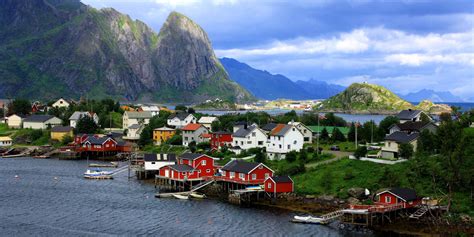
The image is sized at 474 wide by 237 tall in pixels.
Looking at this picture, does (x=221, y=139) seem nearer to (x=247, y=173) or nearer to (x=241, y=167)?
(x=241, y=167)

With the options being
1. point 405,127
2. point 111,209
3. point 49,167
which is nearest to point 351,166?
point 405,127

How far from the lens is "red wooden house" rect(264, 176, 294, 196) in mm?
65812

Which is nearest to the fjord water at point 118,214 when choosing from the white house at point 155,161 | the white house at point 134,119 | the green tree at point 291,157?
the white house at point 155,161

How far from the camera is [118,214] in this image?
197 ft

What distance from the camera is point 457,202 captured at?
55.8m

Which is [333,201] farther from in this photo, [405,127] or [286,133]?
[405,127]

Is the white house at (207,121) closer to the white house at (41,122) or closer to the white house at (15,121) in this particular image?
the white house at (41,122)

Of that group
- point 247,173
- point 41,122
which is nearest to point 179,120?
point 41,122

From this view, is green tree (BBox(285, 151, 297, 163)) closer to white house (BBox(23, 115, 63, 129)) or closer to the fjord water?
the fjord water

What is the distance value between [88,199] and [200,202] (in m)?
14.1

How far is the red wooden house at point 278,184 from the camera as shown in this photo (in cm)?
6581

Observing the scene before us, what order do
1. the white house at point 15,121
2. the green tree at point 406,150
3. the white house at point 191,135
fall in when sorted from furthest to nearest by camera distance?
the white house at point 15,121 < the white house at point 191,135 < the green tree at point 406,150

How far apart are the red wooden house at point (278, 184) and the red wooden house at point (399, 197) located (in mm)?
11958

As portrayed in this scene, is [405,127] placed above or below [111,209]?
above
